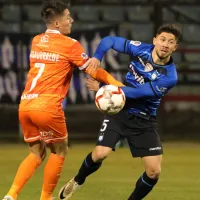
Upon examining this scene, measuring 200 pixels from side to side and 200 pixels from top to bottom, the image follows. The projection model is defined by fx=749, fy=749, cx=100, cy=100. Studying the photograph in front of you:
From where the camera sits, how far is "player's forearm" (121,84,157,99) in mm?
6941

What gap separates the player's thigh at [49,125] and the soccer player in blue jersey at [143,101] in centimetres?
57

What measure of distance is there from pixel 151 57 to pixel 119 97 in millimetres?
650

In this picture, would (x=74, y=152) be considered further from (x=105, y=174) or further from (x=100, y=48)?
(x=100, y=48)

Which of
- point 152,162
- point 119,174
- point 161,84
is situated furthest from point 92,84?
point 119,174

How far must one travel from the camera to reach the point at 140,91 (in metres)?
6.94

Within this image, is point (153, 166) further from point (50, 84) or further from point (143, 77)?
point (50, 84)

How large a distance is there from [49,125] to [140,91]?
90 cm

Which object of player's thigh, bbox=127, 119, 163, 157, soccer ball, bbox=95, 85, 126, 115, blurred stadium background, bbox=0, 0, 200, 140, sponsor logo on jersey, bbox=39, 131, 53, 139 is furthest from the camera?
blurred stadium background, bbox=0, 0, 200, 140

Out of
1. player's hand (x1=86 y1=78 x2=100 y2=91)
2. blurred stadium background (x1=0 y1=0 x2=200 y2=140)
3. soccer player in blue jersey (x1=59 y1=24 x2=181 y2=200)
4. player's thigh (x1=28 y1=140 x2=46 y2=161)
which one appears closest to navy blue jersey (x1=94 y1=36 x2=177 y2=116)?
soccer player in blue jersey (x1=59 y1=24 x2=181 y2=200)

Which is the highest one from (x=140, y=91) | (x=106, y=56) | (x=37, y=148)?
(x=140, y=91)

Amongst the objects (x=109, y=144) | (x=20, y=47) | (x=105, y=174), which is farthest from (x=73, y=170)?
(x=20, y=47)

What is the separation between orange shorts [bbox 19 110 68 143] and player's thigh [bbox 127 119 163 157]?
0.70 meters

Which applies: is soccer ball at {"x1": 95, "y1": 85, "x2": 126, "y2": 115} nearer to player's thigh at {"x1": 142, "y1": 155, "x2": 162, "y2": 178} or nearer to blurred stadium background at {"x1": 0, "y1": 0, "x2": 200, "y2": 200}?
player's thigh at {"x1": 142, "y1": 155, "x2": 162, "y2": 178}

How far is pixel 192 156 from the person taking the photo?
11.8m
